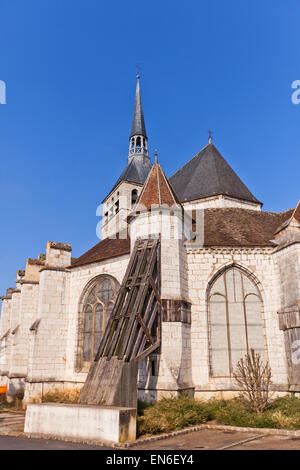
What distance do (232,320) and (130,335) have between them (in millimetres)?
4123

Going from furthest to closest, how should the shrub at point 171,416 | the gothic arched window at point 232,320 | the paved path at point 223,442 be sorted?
the gothic arched window at point 232,320 → the shrub at point 171,416 → the paved path at point 223,442

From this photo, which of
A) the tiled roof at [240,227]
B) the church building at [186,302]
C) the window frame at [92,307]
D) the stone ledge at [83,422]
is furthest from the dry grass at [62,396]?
the tiled roof at [240,227]

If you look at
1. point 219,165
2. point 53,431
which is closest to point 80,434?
point 53,431

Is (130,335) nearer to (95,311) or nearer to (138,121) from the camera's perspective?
(95,311)

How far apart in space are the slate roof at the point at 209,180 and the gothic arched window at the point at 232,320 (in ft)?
23.1

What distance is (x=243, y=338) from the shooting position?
479 inches

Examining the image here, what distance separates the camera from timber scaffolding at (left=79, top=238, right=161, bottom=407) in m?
8.48

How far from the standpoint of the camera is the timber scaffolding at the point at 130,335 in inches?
334

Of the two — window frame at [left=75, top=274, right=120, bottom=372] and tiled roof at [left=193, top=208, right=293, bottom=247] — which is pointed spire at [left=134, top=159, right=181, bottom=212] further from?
window frame at [left=75, top=274, right=120, bottom=372]

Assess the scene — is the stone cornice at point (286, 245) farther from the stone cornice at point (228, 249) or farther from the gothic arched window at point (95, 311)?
the gothic arched window at point (95, 311)

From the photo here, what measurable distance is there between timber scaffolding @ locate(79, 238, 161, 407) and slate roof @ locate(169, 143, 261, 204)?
8.01m

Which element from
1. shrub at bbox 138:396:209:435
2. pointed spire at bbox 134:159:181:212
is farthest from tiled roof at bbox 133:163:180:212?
shrub at bbox 138:396:209:435

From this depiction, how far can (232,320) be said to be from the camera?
12.3 m

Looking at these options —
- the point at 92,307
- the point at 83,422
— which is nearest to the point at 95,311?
the point at 92,307
